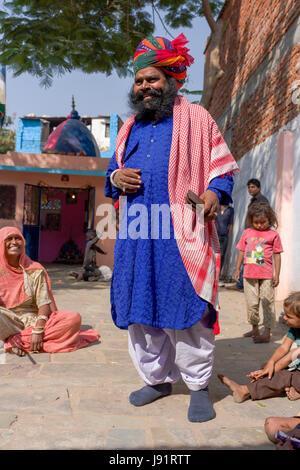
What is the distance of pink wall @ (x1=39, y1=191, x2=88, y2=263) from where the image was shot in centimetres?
1725

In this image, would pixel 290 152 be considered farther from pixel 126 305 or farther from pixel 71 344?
pixel 126 305

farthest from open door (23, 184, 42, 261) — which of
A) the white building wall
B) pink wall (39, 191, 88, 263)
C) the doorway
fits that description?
the white building wall

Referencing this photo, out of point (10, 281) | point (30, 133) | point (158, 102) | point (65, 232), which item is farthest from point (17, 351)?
point (30, 133)

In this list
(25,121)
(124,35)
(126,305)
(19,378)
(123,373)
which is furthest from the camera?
(25,121)

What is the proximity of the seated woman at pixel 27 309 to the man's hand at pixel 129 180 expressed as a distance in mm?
1660

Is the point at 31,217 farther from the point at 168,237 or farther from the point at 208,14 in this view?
the point at 168,237

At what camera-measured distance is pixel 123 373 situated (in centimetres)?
336

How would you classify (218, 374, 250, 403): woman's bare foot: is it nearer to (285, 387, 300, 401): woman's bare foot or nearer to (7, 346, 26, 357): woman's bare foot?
(285, 387, 300, 401): woman's bare foot

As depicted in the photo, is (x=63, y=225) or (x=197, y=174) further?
(x=63, y=225)

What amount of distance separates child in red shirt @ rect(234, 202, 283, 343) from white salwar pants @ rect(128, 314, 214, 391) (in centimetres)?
205

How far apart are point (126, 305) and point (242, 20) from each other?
34.4ft

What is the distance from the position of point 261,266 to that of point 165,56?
107 inches

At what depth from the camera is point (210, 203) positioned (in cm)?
250

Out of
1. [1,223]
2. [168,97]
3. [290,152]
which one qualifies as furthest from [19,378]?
[1,223]
